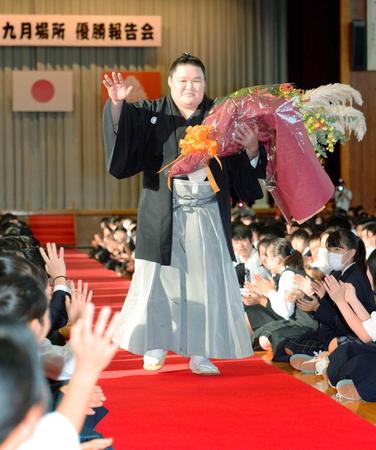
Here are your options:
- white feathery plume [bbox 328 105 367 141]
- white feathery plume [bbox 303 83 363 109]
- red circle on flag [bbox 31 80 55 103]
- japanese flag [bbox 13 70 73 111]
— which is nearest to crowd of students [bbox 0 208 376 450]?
white feathery plume [bbox 328 105 367 141]

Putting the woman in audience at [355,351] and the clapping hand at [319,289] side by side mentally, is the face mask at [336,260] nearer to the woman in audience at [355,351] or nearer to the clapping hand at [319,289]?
the clapping hand at [319,289]

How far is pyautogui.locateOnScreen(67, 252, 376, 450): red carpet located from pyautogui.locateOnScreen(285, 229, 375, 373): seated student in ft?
1.08

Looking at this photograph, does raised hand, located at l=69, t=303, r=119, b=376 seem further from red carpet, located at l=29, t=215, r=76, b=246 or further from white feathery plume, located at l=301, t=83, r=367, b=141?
red carpet, located at l=29, t=215, r=76, b=246

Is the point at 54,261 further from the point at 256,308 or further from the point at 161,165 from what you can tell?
the point at 256,308

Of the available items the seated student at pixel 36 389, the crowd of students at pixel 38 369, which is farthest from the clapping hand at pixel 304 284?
the seated student at pixel 36 389

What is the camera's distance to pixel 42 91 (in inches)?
854

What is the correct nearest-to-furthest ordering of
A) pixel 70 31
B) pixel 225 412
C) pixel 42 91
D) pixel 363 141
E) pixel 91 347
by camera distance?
pixel 91 347 → pixel 225 412 → pixel 363 141 → pixel 70 31 → pixel 42 91

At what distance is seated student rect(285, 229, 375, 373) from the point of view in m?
5.32

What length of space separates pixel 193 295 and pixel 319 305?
0.80m

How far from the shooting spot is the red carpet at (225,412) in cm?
381

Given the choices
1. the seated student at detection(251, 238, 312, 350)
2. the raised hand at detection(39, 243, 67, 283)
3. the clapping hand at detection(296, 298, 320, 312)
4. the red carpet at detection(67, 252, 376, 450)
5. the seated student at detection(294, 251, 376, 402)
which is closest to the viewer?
the raised hand at detection(39, 243, 67, 283)

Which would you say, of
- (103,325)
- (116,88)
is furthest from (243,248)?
(103,325)

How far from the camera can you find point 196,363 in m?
5.36

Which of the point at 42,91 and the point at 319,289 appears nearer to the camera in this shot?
the point at 319,289
